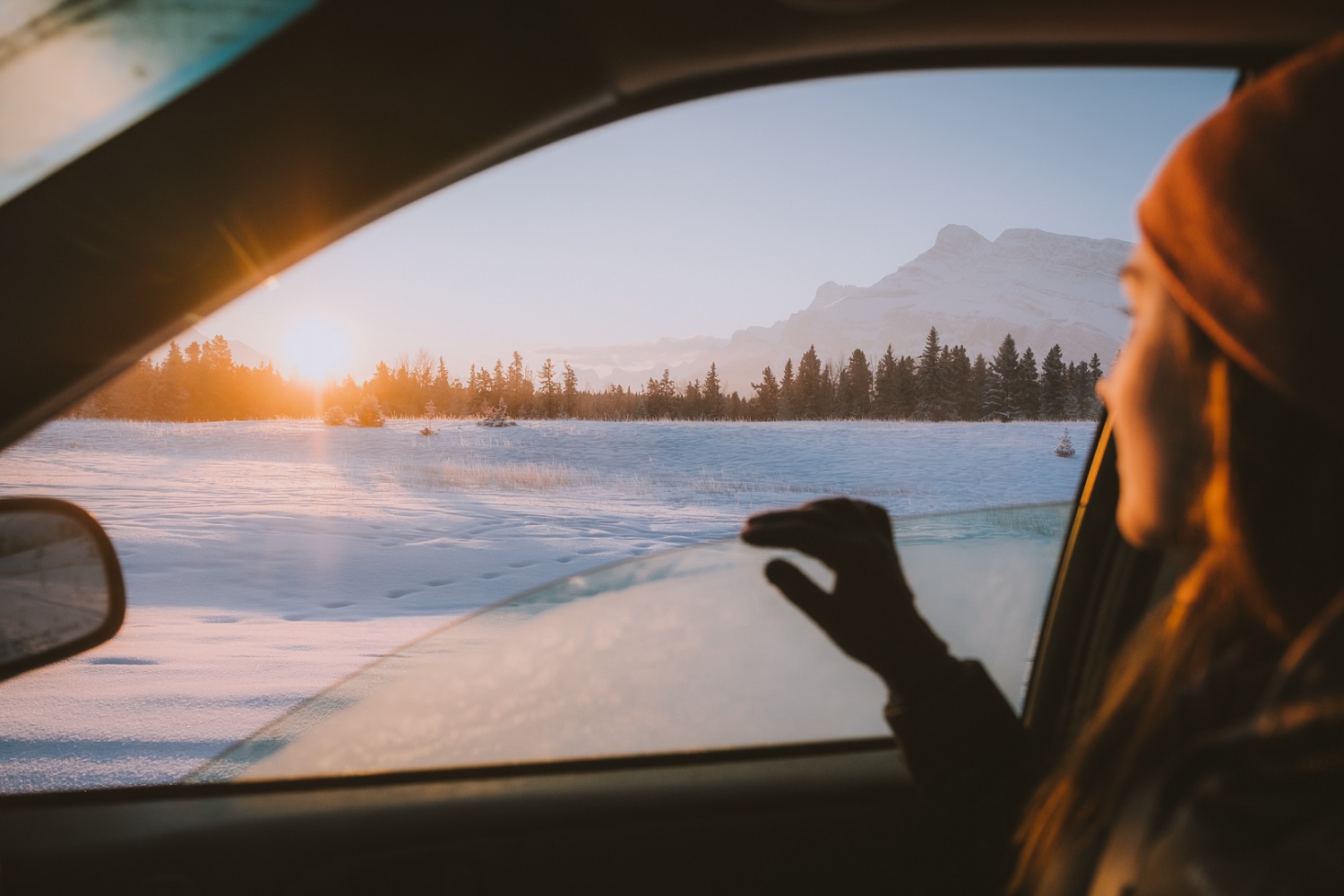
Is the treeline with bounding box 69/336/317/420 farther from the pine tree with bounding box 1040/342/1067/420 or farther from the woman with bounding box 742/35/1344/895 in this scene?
the pine tree with bounding box 1040/342/1067/420

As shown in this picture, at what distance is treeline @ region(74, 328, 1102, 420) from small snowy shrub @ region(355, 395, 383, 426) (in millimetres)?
11

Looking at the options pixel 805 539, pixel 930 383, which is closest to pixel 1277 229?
pixel 805 539

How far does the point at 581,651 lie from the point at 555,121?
1567 mm

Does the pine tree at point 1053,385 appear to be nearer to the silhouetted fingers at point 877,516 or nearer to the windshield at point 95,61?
the silhouetted fingers at point 877,516

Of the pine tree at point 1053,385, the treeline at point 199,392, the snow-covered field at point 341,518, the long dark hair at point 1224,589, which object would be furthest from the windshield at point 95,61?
the pine tree at point 1053,385

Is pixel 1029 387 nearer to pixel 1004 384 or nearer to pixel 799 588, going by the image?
pixel 1004 384

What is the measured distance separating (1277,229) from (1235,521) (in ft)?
1.25

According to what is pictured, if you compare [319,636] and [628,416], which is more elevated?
[628,416]

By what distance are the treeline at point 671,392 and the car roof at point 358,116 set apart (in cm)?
23

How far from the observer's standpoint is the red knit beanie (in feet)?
2.74

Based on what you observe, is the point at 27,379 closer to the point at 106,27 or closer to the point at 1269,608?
the point at 106,27

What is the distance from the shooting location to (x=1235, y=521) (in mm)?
1021

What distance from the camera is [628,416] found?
3.84 metres

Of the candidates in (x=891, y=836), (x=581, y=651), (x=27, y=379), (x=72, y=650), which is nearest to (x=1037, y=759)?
(x=891, y=836)
